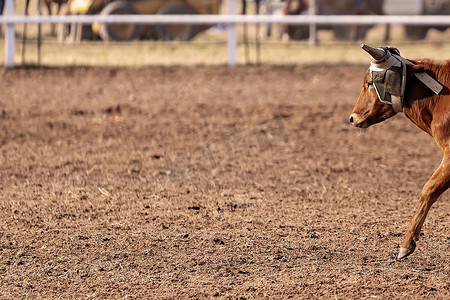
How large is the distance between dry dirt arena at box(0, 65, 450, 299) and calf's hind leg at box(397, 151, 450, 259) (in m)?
0.21

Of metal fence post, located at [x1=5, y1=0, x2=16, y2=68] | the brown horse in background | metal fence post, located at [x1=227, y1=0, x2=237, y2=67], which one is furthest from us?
the brown horse in background

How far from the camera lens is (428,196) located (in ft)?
16.1

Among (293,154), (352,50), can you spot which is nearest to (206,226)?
(293,154)

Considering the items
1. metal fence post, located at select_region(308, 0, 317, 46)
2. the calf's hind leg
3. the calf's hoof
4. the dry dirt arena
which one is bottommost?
metal fence post, located at select_region(308, 0, 317, 46)

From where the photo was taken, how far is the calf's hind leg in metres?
4.84

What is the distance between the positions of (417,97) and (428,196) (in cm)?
71

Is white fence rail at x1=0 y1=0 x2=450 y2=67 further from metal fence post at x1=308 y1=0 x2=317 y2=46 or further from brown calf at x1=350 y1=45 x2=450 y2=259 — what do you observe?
brown calf at x1=350 y1=45 x2=450 y2=259

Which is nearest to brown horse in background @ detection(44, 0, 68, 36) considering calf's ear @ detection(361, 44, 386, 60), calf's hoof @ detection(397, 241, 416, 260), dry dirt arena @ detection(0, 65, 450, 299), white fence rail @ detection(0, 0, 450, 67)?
white fence rail @ detection(0, 0, 450, 67)

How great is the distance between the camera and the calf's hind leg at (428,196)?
4.84 metres

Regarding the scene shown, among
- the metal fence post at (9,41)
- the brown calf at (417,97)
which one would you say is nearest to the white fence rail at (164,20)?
the metal fence post at (9,41)

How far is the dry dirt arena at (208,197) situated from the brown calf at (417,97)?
0.53m

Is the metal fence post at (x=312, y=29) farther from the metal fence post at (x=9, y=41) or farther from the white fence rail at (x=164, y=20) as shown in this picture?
the metal fence post at (x=9, y=41)

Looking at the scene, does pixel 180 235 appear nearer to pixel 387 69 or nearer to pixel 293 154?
pixel 387 69

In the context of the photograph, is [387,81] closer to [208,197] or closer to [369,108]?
[369,108]
